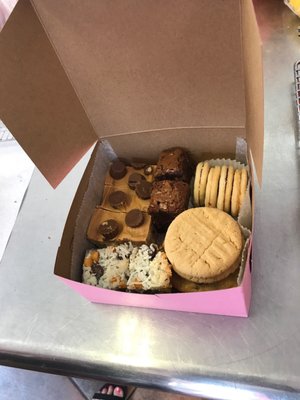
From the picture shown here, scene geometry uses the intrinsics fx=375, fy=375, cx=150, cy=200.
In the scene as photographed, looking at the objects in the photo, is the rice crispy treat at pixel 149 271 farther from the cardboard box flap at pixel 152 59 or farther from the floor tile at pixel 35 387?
the floor tile at pixel 35 387

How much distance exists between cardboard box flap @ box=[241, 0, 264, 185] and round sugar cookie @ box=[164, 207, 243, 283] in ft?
0.66

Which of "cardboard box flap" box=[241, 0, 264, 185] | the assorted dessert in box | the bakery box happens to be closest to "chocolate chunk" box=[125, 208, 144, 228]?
the assorted dessert in box

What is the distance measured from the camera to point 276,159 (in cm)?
109

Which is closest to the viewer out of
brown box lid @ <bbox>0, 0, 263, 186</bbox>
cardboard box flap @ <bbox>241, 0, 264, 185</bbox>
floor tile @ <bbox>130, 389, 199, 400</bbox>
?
cardboard box flap @ <bbox>241, 0, 264, 185</bbox>

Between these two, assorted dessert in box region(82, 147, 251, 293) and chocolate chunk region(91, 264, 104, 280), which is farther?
chocolate chunk region(91, 264, 104, 280)

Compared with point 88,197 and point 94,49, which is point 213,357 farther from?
point 94,49

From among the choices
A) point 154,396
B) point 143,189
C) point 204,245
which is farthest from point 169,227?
point 154,396

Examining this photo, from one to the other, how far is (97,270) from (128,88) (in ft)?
1.56

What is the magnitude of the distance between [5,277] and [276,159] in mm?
862

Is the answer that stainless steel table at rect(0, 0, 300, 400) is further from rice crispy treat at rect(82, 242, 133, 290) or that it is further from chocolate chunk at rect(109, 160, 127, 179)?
chocolate chunk at rect(109, 160, 127, 179)

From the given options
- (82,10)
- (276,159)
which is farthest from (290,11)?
(82,10)

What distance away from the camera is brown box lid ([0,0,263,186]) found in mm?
751

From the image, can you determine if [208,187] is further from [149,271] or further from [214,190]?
[149,271]

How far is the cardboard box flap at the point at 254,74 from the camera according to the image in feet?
2.02
